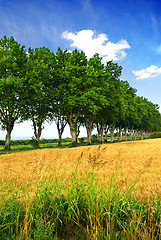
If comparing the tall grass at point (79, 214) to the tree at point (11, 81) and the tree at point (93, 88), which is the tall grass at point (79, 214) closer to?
the tree at point (11, 81)

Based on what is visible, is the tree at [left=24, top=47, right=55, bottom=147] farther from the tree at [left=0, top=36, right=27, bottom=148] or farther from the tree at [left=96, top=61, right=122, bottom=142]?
the tree at [left=96, top=61, right=122, bottom=142]

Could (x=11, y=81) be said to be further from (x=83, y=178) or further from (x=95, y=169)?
(x=83, y=178)

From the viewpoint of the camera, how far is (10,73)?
2600 centimetres


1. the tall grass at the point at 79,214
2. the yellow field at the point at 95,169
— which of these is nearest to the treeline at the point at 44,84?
the yellow field at the point at 95,169

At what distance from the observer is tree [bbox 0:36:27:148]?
23898 millimetres

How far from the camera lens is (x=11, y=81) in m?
23.0

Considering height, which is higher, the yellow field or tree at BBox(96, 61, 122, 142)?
tree at BBox(96, 61, 122, 142)

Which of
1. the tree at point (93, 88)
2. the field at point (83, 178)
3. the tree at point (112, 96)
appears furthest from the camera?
the tree at point (112, 96)

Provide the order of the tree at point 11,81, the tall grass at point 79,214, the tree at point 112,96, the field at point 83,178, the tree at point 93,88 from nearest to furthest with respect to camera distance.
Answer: the tall grass at point 79,214, the field at point 83,178, the tree at point 11,81, the tree at point 93,88, the tree at point 112,96

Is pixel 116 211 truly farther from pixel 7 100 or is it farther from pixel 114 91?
pixel 114 91

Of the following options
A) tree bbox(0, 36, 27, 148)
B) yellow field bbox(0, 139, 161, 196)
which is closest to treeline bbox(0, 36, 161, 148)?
tree bbox(0, 36, 27, 148)

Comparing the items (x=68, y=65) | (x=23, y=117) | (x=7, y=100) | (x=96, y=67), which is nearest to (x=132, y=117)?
(x=96, y=67)

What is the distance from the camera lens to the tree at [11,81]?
78.4 ft

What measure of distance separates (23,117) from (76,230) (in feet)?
89.2
